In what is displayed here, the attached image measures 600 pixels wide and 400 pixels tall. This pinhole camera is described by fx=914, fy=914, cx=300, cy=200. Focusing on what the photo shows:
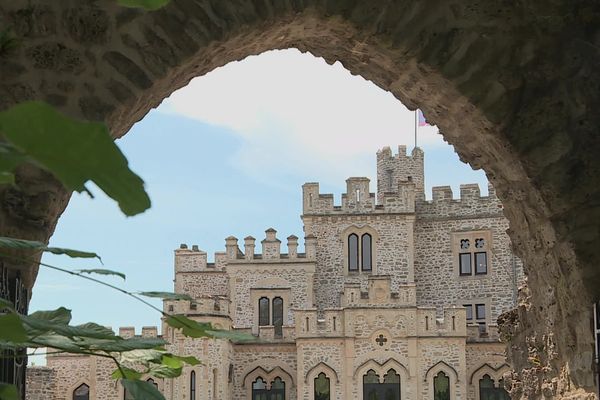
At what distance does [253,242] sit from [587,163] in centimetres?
2878

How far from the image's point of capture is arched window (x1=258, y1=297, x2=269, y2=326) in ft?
102

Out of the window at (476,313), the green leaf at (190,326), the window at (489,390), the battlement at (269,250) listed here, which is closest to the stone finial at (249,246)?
the battlement at (269,250)

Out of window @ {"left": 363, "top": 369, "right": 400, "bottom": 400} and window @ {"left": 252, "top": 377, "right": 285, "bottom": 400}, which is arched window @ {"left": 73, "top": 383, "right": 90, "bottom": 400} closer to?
window @ {"left": 252, "top": 377, "right": 285, "bottom": 400}

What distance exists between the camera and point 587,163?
4.11m

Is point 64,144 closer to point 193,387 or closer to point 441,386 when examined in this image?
point 193,387

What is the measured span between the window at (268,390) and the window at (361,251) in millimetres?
6370

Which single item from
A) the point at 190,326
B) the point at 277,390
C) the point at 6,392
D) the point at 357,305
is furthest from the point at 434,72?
the point at 277,390

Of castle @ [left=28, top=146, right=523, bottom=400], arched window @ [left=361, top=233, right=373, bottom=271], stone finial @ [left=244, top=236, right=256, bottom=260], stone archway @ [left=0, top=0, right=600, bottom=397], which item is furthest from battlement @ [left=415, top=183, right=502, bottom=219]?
stone archway @ [left=0, top=0, right=600, bottom=397]

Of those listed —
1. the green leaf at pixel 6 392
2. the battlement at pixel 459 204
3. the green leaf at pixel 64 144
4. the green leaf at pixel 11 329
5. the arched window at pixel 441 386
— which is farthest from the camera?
the battlement at pixel 459 204

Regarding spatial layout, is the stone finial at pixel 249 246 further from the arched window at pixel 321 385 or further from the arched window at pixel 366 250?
the arched window at pixel 321 385

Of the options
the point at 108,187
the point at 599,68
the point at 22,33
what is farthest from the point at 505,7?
the point at 108,187

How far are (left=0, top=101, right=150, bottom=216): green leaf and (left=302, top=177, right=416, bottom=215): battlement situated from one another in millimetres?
32199

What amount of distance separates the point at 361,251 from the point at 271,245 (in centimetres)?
329

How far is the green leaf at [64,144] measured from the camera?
826 millimetres
